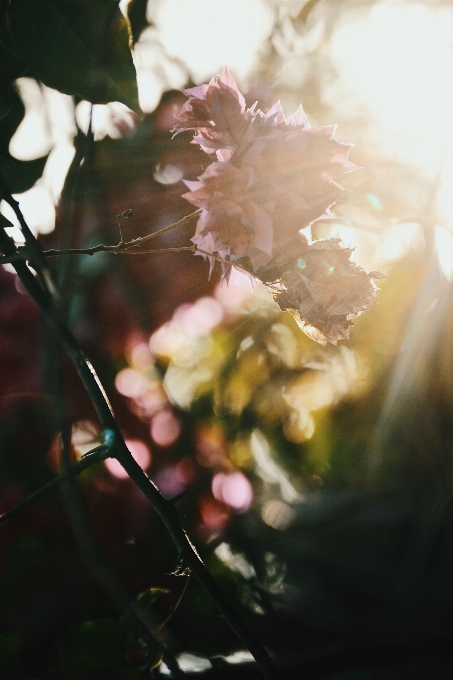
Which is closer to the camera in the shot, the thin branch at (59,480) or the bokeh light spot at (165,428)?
the thin branch at (59,480)

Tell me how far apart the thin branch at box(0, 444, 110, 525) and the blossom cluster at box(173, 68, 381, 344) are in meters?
0.21

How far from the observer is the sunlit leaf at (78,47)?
Answer: 1.39ft

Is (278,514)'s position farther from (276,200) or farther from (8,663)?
(276,200)

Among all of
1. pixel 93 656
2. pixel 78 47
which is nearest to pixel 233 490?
pixel 93 656

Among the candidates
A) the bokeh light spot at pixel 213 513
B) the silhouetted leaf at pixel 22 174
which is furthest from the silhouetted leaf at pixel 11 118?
the bokeh light spot at pixel 213 513

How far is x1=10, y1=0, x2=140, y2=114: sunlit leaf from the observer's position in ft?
1.39

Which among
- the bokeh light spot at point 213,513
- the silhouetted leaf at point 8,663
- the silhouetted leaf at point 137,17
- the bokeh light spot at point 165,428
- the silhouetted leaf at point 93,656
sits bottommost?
the bokeh light spot at point 213,513

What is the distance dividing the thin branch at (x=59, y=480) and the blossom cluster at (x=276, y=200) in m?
0.21

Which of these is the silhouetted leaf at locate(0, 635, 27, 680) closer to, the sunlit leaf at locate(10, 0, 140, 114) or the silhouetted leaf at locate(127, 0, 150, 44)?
the sunlit leaf at locate(10, 0, 140, 114)

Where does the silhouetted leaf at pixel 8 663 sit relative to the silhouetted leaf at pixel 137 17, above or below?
below

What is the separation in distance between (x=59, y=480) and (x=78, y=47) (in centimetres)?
40

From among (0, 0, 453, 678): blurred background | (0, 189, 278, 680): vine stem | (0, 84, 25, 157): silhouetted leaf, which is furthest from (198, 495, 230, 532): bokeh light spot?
(0, 84, 25, 157): silhouetted leaf

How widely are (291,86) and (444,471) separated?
104 cm

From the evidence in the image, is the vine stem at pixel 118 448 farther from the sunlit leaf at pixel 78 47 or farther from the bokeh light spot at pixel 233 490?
the bokeh light spot at pixel 233 490
